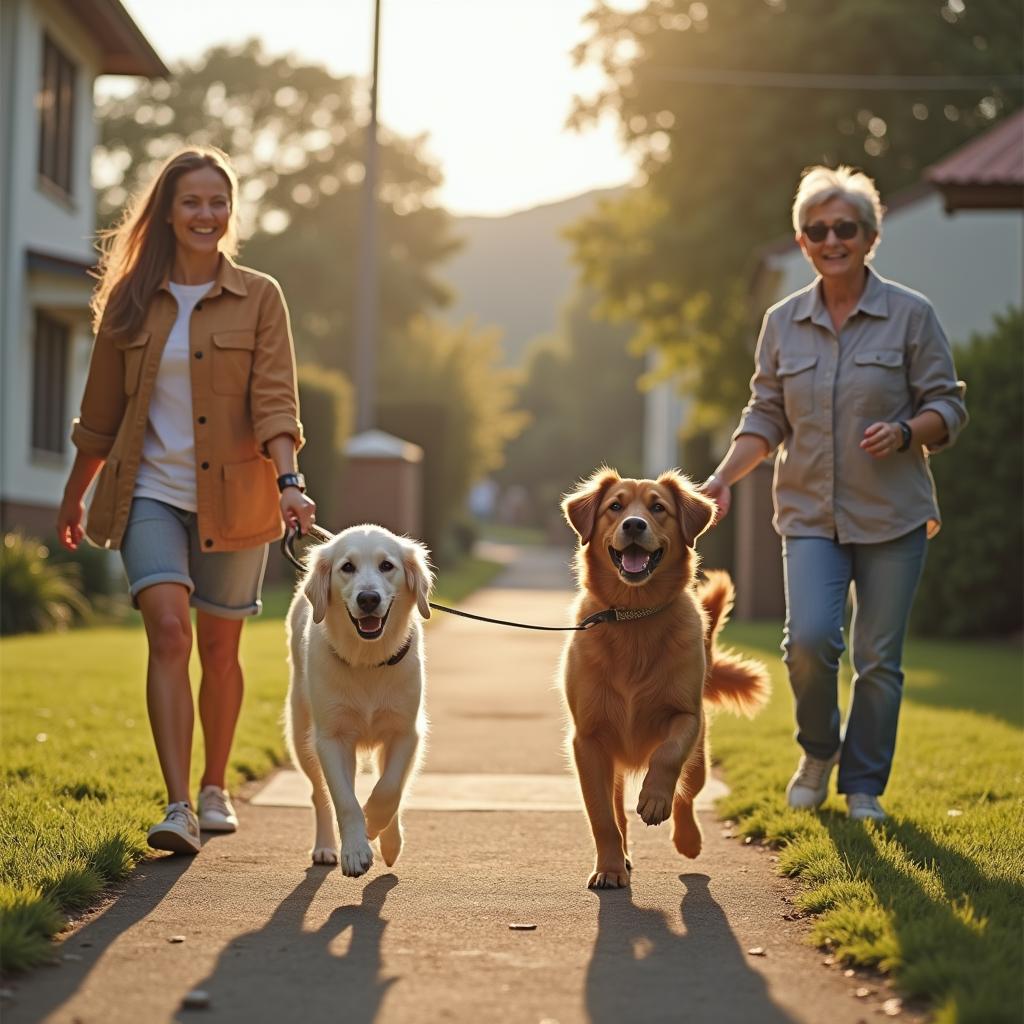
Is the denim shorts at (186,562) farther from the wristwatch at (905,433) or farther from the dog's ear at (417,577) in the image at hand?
the wristwatch at (905,433)

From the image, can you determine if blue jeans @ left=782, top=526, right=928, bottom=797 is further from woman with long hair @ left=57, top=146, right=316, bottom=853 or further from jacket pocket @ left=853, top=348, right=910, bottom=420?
woman with long hair @ left=57, top=146, right=316, bottom=853

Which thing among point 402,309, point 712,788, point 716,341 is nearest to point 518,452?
point 402,309

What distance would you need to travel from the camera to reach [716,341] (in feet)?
95.7

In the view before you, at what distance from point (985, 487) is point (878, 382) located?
977cm

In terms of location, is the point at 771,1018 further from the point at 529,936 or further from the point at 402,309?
the point at 402,309

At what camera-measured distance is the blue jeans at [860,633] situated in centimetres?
633

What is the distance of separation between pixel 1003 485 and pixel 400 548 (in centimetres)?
1131

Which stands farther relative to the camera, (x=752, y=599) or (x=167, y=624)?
(x=752, y=599)

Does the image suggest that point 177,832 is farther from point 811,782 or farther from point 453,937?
point 811,782

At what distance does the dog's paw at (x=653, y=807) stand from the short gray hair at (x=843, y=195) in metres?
2.48

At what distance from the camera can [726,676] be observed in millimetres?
6492

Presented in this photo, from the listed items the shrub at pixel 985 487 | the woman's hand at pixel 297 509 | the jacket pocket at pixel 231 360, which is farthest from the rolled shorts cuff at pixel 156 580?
the shrub at pixel 985 487

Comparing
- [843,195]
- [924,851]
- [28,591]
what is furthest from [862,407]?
[28,591]

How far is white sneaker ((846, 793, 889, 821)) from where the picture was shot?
6141 mm
